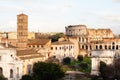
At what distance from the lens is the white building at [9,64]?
4450 cm

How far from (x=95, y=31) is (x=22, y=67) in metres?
67.7

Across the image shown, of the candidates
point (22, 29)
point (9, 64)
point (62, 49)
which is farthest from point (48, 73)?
point (62, 49)

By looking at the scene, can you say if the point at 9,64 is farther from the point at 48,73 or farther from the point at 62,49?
the point at 62,49

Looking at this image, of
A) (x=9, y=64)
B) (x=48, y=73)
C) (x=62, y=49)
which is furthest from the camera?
(x=62, y=49)

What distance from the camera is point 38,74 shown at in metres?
42.3

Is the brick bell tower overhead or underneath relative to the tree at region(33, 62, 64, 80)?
overhead

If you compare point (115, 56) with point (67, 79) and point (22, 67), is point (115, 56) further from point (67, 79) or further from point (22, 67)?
point (22, 67)

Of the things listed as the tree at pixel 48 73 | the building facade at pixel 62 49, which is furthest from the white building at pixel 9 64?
the building facade at pixel 62 49

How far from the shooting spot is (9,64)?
44688mm

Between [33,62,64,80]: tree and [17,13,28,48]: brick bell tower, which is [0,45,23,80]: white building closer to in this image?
[33,62,64,80]: tree

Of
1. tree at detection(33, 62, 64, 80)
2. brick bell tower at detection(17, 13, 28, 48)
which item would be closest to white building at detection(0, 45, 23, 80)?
tree at detection(33, 62, 64, 80)

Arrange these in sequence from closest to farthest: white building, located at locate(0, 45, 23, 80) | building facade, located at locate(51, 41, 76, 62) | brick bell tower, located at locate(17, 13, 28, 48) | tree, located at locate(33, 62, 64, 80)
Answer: tree, located at locate(33, 62, 64, 80)
white building, located at locate(0, 45, 23, 80)
brick bell tower, located at locate(17, 13, 28, 48)
building facade, located at locate(51, 41, 76, 62)

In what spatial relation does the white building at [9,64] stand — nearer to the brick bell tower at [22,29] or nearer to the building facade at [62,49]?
the brick bell tower at [22,29]

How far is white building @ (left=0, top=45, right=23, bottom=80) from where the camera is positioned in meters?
44.5
